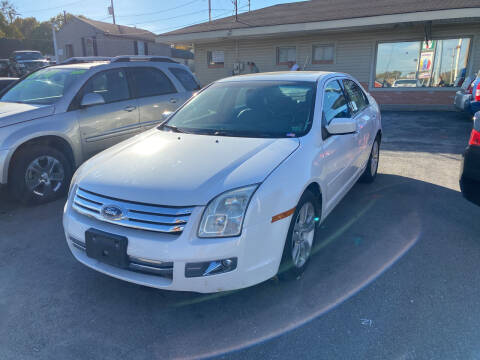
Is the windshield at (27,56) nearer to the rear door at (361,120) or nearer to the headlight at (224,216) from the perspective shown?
the rear door at (361,120)

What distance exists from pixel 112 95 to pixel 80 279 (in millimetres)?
3231

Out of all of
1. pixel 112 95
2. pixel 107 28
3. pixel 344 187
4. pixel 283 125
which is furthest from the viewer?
pixel 107 28

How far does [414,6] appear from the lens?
12.5 meters

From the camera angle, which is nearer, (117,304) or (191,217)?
(191,217)

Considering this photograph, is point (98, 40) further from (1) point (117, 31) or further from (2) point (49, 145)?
(2) point (49, 145)

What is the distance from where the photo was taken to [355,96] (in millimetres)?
4773

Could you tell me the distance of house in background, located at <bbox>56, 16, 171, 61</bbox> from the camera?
103 feet

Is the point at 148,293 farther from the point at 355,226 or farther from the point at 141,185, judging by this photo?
the point at 355,226

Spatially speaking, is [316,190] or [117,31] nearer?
[316,190]

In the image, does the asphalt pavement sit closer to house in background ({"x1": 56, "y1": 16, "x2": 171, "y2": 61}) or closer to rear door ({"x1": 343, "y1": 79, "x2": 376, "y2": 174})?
rear door ({"x1": 343, "y1": 79, "x2": 376, "y2": 174})

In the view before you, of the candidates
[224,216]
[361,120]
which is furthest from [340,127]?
[224,216]

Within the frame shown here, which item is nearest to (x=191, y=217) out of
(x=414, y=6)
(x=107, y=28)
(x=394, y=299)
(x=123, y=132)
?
(x=394, y=299)

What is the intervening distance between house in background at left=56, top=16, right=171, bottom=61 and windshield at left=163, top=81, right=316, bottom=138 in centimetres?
3070

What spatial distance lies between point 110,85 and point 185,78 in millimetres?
1545
